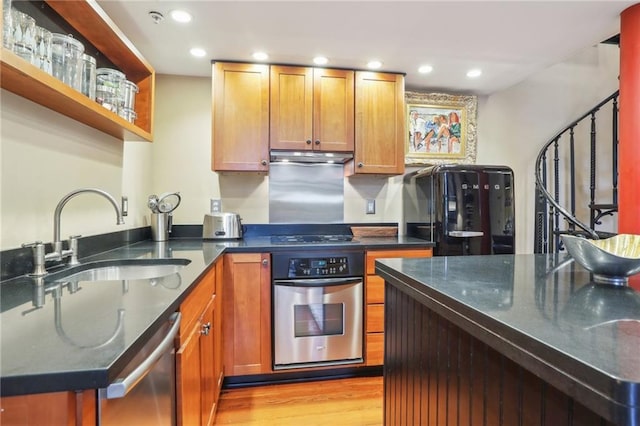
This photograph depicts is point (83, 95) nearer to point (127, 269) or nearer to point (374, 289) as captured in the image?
point (127, 269)

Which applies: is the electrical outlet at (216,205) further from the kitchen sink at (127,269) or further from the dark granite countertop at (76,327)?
the dark granite countertop at (76,327)

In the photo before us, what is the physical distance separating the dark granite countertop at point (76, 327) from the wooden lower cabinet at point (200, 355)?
18 centimetres

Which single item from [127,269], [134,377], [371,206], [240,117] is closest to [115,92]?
[127,269]

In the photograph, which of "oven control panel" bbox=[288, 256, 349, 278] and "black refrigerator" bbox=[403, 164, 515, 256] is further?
"black refrigerator" bbox=[403, 164, 515, 256]

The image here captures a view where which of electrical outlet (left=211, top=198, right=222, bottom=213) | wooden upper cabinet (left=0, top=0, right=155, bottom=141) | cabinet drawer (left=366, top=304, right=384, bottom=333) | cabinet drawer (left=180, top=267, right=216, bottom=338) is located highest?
wooden upper cabinet (left=0, top=0, right=155, bottom=141)

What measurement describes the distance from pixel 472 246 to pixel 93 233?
2492 mm

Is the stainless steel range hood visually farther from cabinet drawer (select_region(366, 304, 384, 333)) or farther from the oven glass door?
cabinet drawer (select_region(366, 304, 384, 333))

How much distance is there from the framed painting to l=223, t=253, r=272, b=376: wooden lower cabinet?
171 cm

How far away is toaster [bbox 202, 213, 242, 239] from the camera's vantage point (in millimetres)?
2590

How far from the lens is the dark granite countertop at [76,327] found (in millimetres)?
564

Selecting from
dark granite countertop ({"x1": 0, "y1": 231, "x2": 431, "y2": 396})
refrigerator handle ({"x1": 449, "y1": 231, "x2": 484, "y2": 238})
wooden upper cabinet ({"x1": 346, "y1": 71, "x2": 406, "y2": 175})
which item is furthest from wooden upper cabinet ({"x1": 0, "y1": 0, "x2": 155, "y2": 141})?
refrigerator handle ({"x1": 449, "y1": 231, "x2": 484, "y2": 238})

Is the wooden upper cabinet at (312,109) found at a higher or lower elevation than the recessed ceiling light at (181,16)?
lower

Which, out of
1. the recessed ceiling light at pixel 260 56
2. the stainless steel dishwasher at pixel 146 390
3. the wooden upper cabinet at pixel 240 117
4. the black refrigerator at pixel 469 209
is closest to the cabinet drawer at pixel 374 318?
the black refrigerator at pixel 469 209

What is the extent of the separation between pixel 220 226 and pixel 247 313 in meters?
0.73
